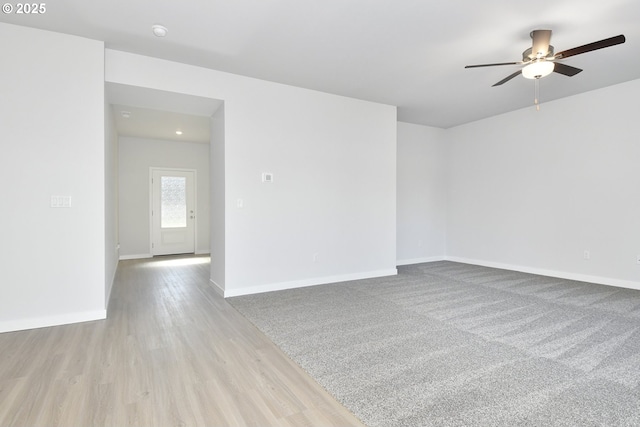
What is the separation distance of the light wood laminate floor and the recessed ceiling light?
2812mm

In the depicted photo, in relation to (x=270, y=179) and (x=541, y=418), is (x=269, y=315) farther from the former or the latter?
(x=541, y=418)

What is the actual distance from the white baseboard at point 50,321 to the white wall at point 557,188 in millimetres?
6266

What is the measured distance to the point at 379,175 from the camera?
17.5 feet

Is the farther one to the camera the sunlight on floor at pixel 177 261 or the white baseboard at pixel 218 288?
the sunlight on floor at pixel 177 261

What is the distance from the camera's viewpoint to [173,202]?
7.90 meters

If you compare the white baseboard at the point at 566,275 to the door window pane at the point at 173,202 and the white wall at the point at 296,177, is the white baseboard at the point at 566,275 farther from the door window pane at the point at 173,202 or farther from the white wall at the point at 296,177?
the door window pane at the point at 173,202

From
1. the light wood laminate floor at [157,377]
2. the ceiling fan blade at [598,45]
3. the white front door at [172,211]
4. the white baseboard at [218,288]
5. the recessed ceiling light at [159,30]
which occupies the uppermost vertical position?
the recessed ceiling light at [159,30]

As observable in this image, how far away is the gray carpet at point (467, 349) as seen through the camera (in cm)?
180

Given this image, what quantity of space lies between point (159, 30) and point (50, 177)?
1745mm

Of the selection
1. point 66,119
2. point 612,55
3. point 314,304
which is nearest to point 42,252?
point 66,119

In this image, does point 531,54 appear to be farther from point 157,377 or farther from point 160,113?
point 160,113

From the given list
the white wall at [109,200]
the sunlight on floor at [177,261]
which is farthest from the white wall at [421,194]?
the white wall at [109,200]

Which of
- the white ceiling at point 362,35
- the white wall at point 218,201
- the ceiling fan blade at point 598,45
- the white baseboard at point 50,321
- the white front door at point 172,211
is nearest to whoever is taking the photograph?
the ceiling fan blade at point 598,45

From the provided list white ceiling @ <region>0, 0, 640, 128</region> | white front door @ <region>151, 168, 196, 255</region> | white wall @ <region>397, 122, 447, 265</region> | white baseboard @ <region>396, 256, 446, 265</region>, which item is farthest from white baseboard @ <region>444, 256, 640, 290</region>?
white front door @ <region>151, 168, 196, 255</region>
